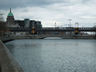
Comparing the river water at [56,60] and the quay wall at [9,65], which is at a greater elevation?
the quay wall at [9,65]

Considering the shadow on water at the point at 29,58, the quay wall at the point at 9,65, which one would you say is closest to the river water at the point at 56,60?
the shadow on water at the point at 29,58

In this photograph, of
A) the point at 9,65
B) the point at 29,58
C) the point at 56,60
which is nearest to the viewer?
the point at 9,65

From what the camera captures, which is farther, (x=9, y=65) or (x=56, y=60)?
(x=56, y=60)

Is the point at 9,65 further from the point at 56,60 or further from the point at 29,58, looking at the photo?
the point at 29,58

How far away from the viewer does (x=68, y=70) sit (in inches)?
1046

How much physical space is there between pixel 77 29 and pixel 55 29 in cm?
1885

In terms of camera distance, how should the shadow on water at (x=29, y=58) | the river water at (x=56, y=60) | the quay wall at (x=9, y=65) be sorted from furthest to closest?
the shadow on water at (x=29, y=58)
the river water at (x=56, y=60)
the quay wall at (x=9, y=65)

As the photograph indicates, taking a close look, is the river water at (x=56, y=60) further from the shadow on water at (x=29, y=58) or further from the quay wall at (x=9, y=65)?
the quay wall at (x=9, y=65)

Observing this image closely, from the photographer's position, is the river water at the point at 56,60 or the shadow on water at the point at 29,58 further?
the shadow on water at the point at 29,58

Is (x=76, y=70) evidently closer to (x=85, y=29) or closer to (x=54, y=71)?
(x=54, y=71)

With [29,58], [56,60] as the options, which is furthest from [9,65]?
[29,58]

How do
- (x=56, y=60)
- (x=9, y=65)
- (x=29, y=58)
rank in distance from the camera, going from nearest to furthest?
(x=9, y=65), (x=56, y=60), (x=29, y=58)

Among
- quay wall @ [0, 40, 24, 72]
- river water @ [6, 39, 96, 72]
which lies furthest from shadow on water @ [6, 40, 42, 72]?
quay wall @ [0, 40, 24, 72]

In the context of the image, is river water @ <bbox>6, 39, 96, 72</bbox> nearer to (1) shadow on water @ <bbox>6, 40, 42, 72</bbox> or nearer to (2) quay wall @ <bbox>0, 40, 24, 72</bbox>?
(1) shadow on water @ <bbox>6, 40, 42, 72</bbox>
